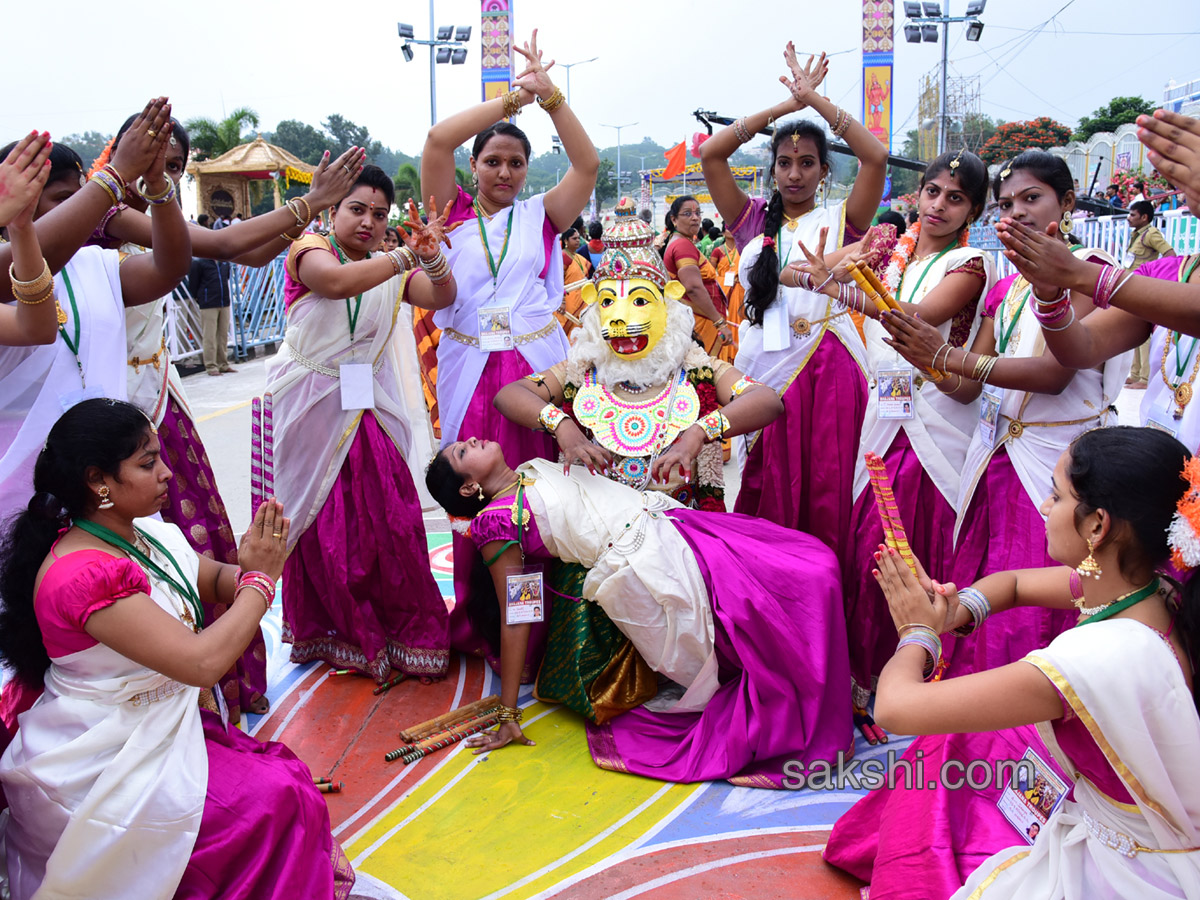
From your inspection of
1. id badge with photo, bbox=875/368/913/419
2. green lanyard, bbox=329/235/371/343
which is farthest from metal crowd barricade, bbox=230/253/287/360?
id badge with photo, bbox=875/368/913/419

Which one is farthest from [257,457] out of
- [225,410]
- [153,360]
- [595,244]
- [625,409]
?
[595,244]

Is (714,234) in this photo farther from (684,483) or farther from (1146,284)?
(1146,284)

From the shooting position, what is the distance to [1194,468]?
160cm

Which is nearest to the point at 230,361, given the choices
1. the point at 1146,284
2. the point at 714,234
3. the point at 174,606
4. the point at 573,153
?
the point at 714,234

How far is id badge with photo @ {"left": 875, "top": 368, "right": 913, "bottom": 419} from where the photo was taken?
10.7ft

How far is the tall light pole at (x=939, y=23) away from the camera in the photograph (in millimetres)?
19688

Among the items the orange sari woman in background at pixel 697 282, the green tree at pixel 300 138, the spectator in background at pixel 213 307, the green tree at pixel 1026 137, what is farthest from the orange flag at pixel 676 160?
the green tree at pixel 300 138

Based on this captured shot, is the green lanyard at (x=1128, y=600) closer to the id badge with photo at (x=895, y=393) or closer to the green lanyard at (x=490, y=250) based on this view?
the id badge with photo at (x=895, y=393)

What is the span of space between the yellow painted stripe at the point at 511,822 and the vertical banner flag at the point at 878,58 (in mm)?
20690

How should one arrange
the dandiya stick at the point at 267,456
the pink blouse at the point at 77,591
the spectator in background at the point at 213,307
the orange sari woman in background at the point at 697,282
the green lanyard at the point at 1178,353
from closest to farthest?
the pink blouse at the point at 77,591 < the green lanyard at the point at 1178,353 < the dandiya stick at the point at 267,456 < the orange sari woman in background at the point at 697,282 < the spectator in background at the point at 213,307

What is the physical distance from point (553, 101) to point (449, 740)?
2.54 meters

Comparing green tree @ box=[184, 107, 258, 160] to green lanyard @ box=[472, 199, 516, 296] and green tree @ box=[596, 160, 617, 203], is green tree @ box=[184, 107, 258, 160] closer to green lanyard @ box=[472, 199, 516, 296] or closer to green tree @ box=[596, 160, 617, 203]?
green tree @ box=[596, 160, 617, 203]

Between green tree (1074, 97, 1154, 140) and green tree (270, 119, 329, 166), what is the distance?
151 feet

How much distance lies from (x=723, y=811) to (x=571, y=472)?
49.5 inches
